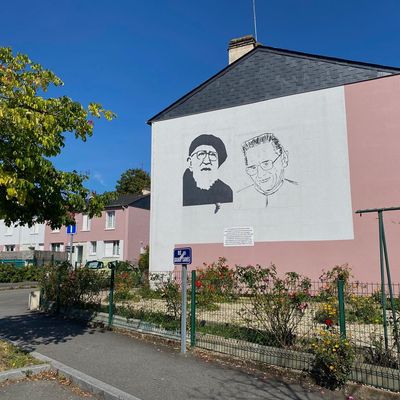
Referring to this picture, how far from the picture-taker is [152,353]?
805cm

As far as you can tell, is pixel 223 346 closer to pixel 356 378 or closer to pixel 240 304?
pixel 240 304

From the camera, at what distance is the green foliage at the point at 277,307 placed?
712 centimetres

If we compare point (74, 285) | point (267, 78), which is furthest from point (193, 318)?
point (267, 78)

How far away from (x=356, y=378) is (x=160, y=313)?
186 inches

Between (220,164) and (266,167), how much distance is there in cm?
221

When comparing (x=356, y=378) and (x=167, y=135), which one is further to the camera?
(x=167, y=135)

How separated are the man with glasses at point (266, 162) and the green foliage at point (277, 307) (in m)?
9.65

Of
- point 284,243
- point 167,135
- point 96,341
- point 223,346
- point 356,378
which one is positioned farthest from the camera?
point 167,135

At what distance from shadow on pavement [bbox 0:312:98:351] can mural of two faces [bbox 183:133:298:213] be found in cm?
838

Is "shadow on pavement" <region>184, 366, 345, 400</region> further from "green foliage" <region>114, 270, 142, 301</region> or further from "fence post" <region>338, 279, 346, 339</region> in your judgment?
"green foliage" <region>114, 270, 142, 301</region>

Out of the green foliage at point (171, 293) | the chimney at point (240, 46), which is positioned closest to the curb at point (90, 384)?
the green foliage at point (171, 293)

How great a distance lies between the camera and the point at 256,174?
57.5ft

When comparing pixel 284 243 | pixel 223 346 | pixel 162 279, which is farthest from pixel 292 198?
pixel 223 346

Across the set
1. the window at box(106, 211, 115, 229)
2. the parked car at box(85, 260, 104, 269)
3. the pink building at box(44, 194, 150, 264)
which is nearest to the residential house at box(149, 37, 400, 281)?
the parked car at box(85, 260, 104, 269)
